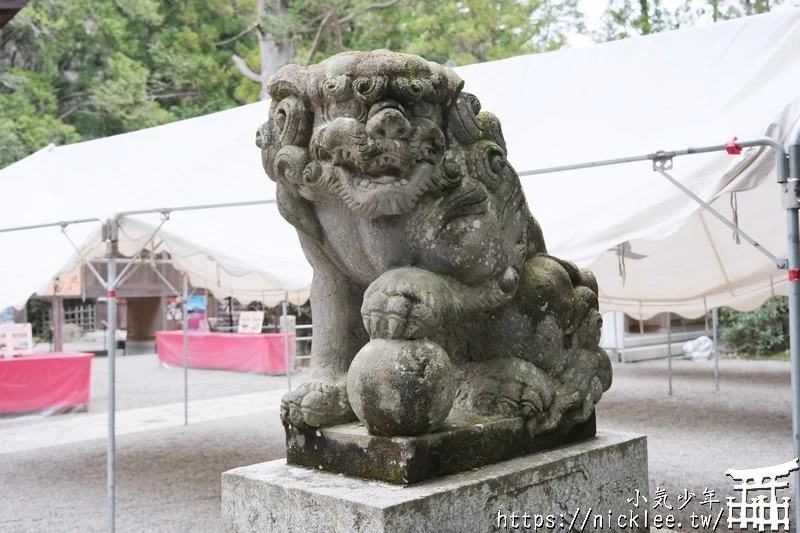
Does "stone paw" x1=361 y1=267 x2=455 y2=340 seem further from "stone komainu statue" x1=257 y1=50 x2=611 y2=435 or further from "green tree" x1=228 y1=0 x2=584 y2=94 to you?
"green tree" x1=228 y1=0 x2=584 y2=94

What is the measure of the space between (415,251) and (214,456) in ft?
16.5

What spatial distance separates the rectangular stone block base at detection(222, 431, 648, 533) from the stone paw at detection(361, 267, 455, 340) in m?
0.41

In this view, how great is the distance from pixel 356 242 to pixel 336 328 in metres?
0.32

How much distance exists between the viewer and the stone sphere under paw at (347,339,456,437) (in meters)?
2.06

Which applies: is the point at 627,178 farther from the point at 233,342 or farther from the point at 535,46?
the point at 535,46

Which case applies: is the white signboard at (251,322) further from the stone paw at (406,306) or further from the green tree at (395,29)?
the stone paw at (406,306)

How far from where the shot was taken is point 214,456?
22.0 ft

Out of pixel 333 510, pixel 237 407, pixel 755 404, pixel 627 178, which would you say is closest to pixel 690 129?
pixel 627 178

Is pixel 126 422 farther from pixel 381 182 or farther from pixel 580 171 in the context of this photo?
pixel 381 182

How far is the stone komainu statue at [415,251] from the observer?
2121 mm

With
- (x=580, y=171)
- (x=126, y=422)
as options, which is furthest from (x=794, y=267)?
(x=126, y=422)

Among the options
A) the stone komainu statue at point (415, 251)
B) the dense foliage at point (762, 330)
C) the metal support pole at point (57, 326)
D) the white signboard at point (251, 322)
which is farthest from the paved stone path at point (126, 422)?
the dense foliage at point (762, 330)

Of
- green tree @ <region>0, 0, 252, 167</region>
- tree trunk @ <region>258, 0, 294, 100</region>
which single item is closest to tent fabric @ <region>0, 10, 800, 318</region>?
tree trunk @ <region>258, 0, 294, 100</region>

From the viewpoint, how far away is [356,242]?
Result: 2.34 metres
